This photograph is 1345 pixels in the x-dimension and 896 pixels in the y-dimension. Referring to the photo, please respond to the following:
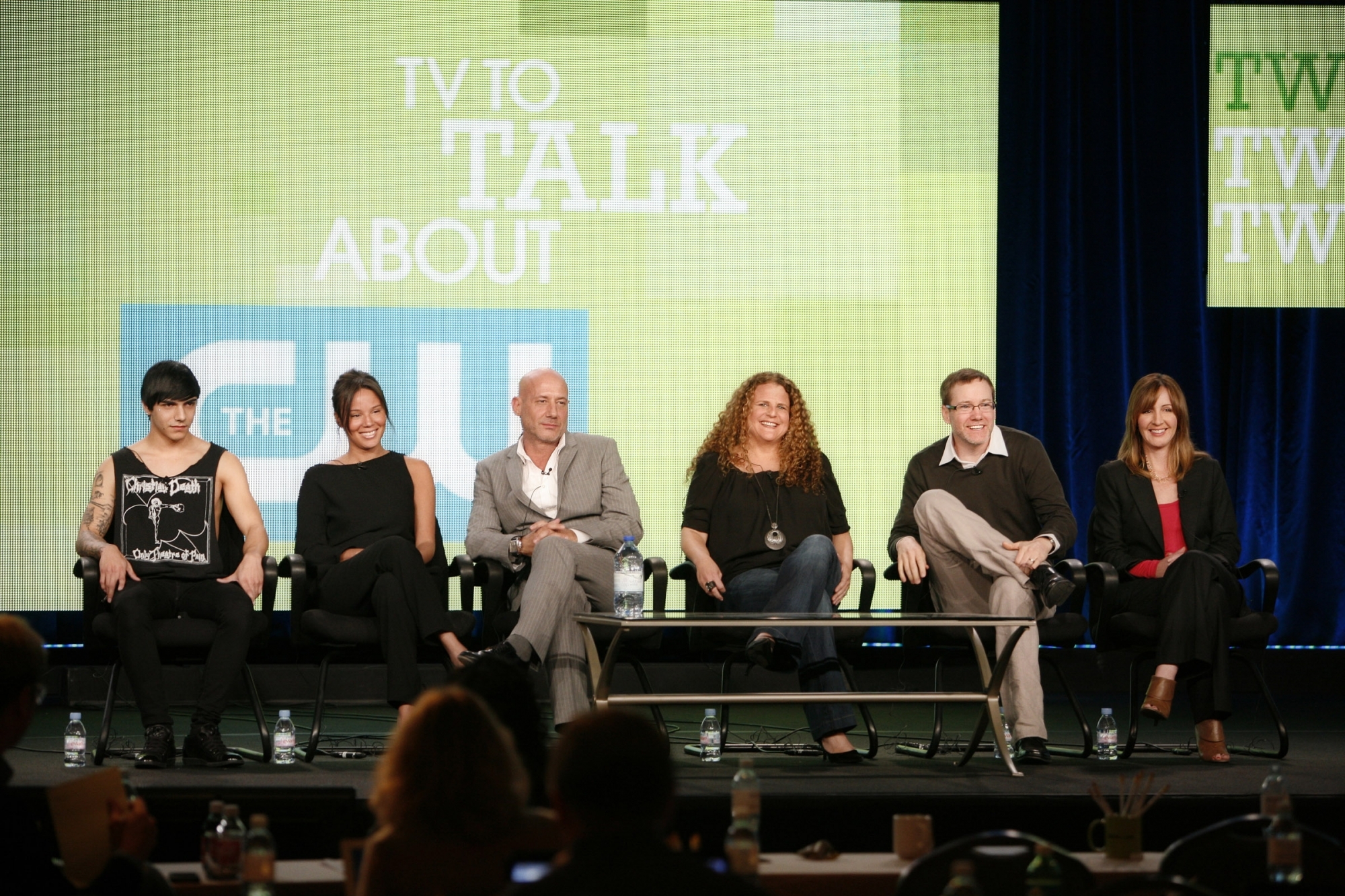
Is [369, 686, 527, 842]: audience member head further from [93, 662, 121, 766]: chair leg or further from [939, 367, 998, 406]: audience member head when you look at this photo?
[939, 367, 998, 406]: audience member head

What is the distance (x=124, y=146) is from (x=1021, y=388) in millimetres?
3640

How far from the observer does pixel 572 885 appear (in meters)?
1.46

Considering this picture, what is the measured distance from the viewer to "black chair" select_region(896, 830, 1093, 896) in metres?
1.85

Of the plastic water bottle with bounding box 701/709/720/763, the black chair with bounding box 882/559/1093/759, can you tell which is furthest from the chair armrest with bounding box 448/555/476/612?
the black chair with bounding box 882/559/1093/759

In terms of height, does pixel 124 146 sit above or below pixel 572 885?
above

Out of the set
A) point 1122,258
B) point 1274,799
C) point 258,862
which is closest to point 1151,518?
point 1122,258

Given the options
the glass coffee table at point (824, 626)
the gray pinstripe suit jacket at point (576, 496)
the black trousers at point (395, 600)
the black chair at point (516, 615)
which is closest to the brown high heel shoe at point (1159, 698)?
the glass coffee table at point (824, 626)

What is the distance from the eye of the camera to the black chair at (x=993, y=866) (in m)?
1.85

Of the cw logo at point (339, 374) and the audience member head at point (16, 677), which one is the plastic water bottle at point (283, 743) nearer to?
the cw logo at point (339, 374)

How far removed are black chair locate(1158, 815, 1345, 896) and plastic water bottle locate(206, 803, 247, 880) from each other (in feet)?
4.69

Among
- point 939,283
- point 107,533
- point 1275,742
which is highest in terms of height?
point 939,283

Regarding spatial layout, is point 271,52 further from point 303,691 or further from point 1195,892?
point 1195,892

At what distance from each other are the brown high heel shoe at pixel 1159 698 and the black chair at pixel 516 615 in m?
1.39

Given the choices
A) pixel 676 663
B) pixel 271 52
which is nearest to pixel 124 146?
pixel 271 52
